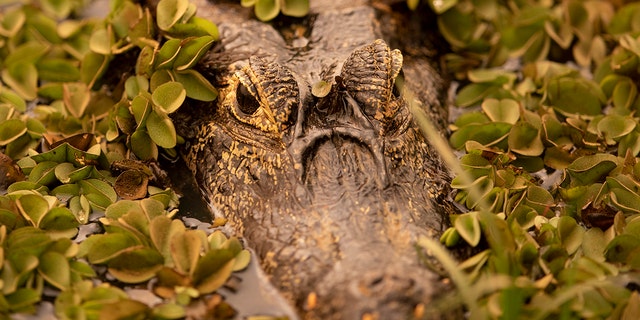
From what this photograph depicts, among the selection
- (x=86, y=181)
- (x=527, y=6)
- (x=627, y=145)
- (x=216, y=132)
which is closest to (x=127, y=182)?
(x=86, y=181)

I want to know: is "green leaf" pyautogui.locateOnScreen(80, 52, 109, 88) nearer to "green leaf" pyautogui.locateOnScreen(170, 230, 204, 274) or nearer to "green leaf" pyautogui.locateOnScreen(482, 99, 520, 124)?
"green leaf" pyautogui.locateOnScreen(170, 230, 204, 274)

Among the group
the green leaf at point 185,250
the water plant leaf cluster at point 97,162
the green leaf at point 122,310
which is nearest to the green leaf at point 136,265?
the water plant leaf cluster at point 97,162

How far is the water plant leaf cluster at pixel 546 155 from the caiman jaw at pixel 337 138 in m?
0.47

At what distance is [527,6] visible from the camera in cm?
634

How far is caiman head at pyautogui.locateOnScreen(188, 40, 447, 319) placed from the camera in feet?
12.5

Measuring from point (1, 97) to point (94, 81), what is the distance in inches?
21.5

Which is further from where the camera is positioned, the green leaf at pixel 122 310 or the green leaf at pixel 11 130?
the green leaf at pixel 11 130

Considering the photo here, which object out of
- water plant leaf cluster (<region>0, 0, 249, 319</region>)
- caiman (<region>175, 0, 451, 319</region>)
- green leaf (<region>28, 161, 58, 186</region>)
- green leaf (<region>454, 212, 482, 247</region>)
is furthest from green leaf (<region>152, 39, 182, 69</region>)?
green leaf (<region>454, 212, 482, 247</region>)

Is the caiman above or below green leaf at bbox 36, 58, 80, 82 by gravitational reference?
above

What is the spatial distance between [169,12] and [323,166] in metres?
1.40

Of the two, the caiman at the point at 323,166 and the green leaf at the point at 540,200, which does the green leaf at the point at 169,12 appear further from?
the green leaf at the point at 540,200

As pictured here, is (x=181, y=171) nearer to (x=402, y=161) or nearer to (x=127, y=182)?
(x=127, y=182)

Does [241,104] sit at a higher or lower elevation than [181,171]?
higher

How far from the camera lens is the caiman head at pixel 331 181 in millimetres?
3820
